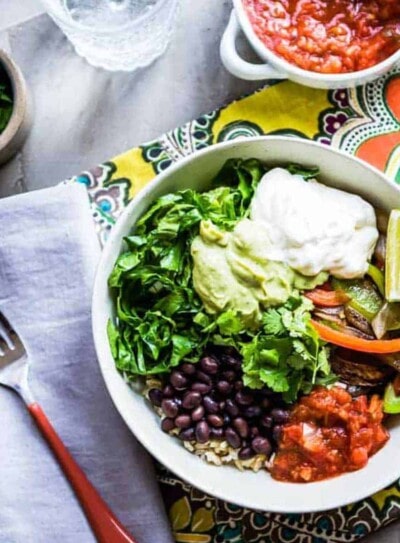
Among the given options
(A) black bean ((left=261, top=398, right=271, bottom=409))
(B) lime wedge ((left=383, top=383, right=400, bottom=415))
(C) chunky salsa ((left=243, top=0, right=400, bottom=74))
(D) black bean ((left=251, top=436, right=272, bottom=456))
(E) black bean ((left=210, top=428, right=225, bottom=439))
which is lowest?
(B) lime wedge ((left=383, top=383, right=400, bottom=415))

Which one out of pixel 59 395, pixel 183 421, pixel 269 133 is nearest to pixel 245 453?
pixel 183 421

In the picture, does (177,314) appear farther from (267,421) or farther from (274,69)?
(274,69)

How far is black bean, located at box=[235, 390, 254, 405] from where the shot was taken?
1.97 metres

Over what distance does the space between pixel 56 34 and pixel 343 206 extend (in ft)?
2.69

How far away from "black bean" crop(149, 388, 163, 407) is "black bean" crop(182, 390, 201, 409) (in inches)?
2.1

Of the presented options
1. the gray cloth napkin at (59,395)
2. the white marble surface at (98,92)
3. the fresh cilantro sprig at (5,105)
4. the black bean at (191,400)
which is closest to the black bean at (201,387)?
the black bean at (191,400)

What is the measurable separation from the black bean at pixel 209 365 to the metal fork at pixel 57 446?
359 millimetres

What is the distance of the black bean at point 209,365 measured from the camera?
1963mm

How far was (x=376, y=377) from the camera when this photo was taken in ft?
6.67

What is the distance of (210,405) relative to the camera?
198cm

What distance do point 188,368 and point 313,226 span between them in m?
0.38

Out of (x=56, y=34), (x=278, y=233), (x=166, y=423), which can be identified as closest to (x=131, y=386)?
(x=166, y=423)

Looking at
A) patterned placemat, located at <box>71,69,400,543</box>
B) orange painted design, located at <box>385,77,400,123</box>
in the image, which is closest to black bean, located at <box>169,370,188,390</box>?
patterned placemat, located at <box>71,69,400,543</box>

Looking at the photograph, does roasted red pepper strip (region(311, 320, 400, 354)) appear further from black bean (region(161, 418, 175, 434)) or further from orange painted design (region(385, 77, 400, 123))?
orange painted design (region(385, 77, 400, 123))
